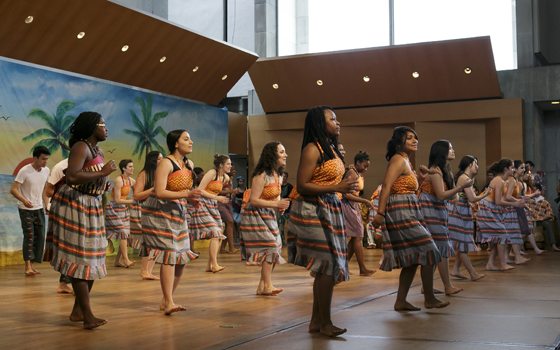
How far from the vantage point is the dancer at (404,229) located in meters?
4.97

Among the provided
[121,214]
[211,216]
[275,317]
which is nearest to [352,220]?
[211,216]

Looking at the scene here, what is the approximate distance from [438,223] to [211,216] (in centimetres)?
352

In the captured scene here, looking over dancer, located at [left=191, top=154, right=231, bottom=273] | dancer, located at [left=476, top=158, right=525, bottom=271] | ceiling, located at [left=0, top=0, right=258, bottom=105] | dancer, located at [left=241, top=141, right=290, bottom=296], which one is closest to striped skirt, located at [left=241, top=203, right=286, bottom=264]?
dancer, located at [left=241, top=141, right=290, bottom=296]

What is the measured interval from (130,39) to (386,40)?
23.1 feet

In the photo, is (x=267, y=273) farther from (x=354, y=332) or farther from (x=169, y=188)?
(x=354, y=332)

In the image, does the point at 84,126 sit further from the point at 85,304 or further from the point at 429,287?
the point at 429,287

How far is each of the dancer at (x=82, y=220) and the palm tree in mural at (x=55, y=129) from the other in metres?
5.95

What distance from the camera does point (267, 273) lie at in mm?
6297

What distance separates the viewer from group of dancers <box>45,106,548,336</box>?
4.14 meters

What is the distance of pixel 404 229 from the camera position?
5027mm

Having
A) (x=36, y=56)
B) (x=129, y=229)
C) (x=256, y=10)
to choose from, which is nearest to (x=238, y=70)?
(x=256, y=10)

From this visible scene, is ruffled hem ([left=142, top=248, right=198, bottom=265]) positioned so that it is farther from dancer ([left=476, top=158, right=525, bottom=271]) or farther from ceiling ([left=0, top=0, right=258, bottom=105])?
ceiling ([left=0, top=0, right=258, bottom=105])

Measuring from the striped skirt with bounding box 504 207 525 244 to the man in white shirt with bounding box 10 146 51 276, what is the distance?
255 inches

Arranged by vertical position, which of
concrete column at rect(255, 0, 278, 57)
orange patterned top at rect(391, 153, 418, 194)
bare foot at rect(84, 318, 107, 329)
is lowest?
bare foot at rect(84, 318, 107, 329)
